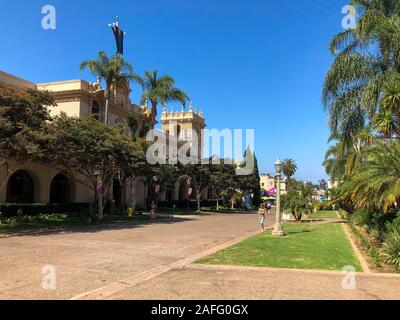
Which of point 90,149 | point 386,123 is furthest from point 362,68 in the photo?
point 90,149

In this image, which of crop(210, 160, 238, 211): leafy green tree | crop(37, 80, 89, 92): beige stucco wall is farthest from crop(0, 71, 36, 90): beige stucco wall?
crop(210, 160, 238, 211): leafy green tree

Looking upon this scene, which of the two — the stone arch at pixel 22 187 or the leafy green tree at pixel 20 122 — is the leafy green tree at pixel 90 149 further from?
the stone arch at pixel 22 187

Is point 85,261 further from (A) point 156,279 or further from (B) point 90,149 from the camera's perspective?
(B) point 90,149

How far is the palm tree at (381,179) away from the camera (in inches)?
458

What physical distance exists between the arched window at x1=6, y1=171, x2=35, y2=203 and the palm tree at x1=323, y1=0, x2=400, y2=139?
25.2 m

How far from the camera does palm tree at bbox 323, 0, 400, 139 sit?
55.7 feet

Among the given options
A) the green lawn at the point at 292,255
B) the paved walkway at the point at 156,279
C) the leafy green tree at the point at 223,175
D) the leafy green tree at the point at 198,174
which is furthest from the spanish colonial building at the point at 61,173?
the green lawn at the point at 292,255

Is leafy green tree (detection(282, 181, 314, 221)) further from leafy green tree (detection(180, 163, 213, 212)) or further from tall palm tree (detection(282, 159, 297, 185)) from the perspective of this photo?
tall palm tree (detection(282, 159, 297, 185))

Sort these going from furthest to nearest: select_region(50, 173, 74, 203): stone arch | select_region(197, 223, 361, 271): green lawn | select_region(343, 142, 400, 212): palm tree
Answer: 1. select_region(50, 173, 74, 203): stone arch
2. select_region(343, 142, 400, 212): palm tree
3. select_region(197, 223, 361, 271): green lawn

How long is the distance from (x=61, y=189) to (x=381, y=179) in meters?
31.7

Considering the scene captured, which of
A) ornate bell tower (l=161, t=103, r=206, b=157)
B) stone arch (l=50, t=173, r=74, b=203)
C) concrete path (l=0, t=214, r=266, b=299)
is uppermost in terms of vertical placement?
ornate bell tower (l=161, t=103, r=206, b=157)

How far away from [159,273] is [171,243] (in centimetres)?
672

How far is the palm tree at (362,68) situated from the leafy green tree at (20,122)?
14.8 metres

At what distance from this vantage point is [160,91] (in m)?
36.1
